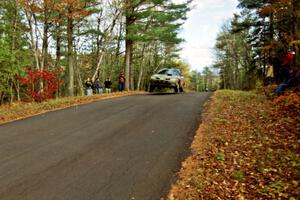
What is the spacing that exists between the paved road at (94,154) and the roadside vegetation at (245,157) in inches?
17.3

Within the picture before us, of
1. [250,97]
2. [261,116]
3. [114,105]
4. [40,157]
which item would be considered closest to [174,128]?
[261,116]

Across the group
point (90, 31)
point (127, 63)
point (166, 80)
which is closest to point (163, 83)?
point (166, 80)

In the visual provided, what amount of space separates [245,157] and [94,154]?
3.63 metres

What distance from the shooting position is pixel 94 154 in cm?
758

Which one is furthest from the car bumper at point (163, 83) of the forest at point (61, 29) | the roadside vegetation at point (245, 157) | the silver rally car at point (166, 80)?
the roadside vegetation at point (245, 157)

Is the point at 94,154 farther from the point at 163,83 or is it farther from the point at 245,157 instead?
the point at 163,83

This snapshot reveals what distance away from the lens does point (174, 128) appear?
32.5 ft

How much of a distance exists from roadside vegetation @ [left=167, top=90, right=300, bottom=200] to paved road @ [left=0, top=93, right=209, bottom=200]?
44 cm

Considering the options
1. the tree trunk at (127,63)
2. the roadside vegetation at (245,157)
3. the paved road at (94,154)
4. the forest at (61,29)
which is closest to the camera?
the paved road at (94,154)

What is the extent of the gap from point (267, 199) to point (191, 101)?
33.0 ft

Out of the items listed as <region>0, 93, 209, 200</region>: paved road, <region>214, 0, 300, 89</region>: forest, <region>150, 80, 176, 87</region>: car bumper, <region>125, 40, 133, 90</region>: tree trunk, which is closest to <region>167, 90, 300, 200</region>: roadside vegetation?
<region>0, 93, 209, 200</region>: paved road

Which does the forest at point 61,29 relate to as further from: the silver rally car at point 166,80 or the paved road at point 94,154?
the paved road at point 94,154

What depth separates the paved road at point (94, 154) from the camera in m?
5.71

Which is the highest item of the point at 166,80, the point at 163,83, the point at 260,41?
the point at 260,41
